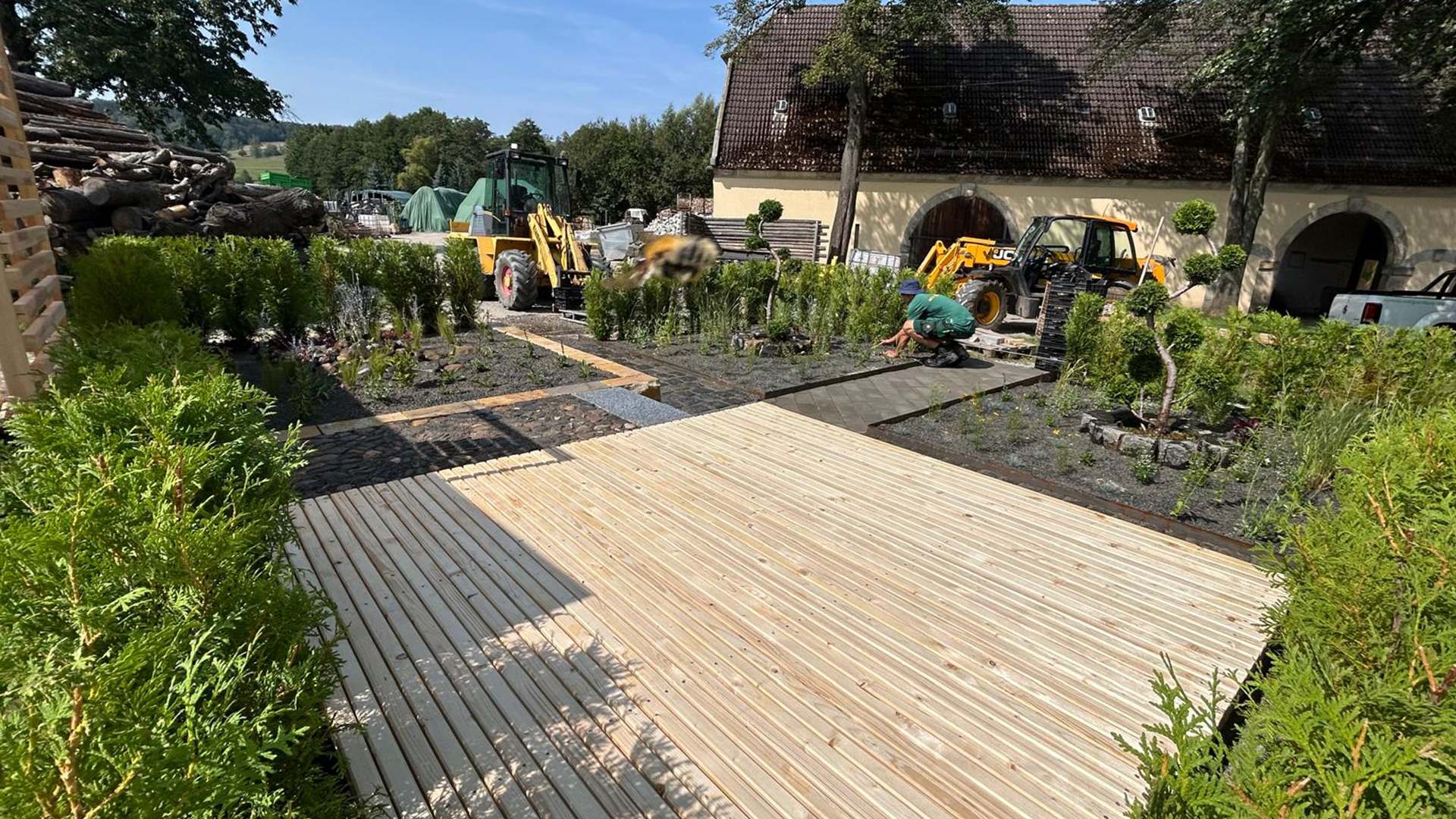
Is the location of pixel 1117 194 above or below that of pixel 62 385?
above

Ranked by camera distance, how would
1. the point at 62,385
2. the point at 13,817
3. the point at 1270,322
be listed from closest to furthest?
the point at 13,817 < the point at 62,385 < the point at 1270,322

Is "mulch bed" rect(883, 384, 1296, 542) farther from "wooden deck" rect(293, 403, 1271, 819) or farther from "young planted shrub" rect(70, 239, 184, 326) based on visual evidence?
"young planted shrub" rect(70, 239, 184, 326)

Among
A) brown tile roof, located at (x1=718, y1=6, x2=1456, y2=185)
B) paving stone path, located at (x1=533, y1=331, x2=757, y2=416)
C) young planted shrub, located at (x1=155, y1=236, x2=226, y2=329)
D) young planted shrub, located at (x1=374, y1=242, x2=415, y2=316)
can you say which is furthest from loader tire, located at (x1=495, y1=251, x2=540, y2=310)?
brown tile roof, located at (x1=718, y1=6, x2=1456, y2=185)

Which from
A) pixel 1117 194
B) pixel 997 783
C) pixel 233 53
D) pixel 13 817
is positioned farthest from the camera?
pixel 233 53

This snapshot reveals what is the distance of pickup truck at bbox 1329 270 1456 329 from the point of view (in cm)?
809

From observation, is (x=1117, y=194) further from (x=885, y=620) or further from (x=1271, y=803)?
(x=1271, y=803)

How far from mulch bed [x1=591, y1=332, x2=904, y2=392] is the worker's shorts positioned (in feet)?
1.77

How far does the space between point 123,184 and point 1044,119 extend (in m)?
20.6

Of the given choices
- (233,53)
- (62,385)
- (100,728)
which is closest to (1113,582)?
(100,728)

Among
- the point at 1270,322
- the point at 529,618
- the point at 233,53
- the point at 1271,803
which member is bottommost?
the point at 529,618

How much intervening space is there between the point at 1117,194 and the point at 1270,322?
13480 mm

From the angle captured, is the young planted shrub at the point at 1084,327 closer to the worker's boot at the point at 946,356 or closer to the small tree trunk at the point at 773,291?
the worker's boot at the point at 946,356

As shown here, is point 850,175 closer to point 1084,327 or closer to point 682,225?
point 682,225

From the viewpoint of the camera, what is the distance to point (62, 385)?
2.42 metres
